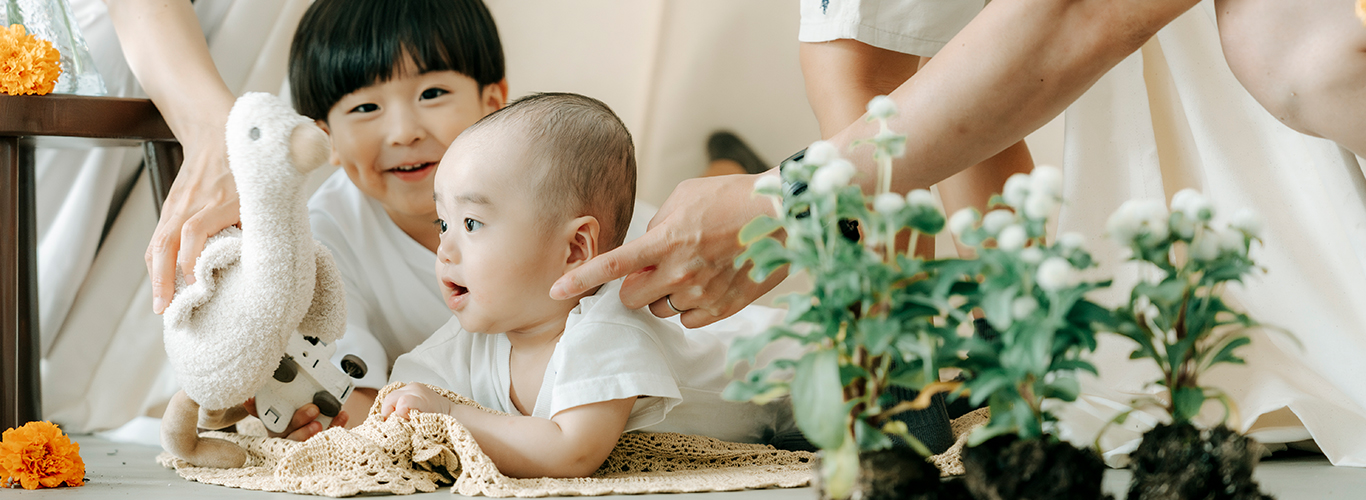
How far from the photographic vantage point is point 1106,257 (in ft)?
3.80

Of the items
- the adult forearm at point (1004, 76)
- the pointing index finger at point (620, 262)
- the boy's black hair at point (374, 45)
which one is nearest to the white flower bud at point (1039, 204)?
the adult forearm at point (1004, 76)

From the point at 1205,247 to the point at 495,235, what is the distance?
650 millimetres

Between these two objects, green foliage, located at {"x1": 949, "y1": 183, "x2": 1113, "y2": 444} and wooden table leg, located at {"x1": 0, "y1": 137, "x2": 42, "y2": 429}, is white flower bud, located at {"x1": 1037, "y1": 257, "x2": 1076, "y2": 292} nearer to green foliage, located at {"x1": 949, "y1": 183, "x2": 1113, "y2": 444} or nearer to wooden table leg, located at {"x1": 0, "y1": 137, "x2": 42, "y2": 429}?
green foliage, located at {"x1": 949, "y1": 183, "x2": 1113, "y2": 444}

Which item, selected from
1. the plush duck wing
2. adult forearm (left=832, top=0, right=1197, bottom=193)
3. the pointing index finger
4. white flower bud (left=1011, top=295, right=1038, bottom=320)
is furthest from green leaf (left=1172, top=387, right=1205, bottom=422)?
the plush duck wing

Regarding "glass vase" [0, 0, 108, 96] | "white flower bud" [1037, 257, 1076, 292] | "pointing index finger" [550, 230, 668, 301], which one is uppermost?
"glass vase" [0, 0, 108, 96]

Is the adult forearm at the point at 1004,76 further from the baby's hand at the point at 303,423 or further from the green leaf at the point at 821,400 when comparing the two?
the baby's hand at the point at 303,423

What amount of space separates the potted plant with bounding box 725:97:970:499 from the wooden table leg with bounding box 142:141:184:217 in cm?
90

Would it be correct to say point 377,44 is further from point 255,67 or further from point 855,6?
point 855,6

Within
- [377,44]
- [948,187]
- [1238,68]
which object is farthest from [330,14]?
[1238,68]

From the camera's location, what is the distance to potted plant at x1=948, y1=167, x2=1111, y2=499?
1.32 ft

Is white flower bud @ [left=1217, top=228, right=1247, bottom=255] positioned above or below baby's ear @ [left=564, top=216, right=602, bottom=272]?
below

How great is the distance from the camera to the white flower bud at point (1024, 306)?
401 millimetres

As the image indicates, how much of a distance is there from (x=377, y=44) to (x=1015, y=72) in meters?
0.89

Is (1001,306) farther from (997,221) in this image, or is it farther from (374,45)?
(374,45)
